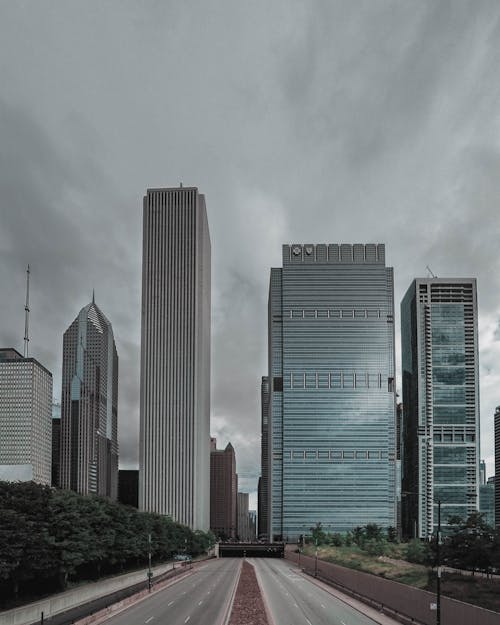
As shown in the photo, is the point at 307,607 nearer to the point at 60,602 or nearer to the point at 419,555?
the point at 60,602

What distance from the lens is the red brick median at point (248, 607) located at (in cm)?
4831

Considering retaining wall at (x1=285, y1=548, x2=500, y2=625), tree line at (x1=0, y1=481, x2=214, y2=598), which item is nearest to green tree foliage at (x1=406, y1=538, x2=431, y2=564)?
retaining wall at (x1=285, y1=548, x2=500, y2=625)

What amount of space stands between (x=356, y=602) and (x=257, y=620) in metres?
19.1

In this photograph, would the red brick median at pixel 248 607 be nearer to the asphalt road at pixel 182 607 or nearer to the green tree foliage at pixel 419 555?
the asphalt road at pixel 182 607

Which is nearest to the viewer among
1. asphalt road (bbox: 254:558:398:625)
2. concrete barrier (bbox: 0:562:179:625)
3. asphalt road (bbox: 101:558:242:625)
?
concrete barrier (bbox: 0:562:179:625)

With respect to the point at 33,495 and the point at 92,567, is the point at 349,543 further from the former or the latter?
the point at 33,495

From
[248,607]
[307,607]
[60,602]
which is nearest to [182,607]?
[248,607]

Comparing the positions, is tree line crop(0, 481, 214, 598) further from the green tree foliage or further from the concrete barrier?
the green tree foliage

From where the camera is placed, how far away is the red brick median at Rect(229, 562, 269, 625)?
48.3 meters

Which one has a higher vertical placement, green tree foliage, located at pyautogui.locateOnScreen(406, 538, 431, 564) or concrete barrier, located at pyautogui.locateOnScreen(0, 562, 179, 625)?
concrete barrier, located at pyautogui.locateOnScreen(0, 562, 179, 625)

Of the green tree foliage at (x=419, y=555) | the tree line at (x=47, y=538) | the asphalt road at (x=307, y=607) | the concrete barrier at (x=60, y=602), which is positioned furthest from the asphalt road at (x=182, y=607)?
the green tree foliage at (x=419, y=555)

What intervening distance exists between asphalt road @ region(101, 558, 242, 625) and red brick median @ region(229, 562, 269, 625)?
3.16 ft

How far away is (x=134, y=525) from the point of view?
93.6 meters

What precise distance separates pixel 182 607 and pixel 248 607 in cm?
594
